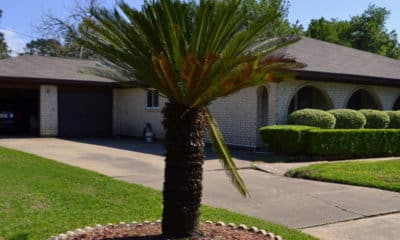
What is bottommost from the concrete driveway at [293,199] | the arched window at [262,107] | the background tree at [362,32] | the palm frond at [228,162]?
the concrete driveway at [293,199]

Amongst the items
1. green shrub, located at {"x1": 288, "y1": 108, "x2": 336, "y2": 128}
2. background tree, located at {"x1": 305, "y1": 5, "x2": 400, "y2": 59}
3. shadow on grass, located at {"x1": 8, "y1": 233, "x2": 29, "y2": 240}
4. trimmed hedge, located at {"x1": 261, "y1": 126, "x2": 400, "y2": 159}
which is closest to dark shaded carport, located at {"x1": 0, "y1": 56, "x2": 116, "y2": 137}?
green shrub, located at {"x1": 288, "y1": 108, "x2": 336, "y2": 128}

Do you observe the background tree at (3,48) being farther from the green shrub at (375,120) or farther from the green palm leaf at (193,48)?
the green palm leaf at (193,48)

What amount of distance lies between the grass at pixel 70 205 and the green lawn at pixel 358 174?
14.0 ft

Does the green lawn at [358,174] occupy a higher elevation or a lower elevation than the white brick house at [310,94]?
lower

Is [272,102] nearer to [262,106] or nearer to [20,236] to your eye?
[262,106]

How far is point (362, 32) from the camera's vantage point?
4916cm

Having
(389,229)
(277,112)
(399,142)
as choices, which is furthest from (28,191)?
(399,142)

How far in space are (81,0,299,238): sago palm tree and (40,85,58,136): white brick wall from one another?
64.7ft

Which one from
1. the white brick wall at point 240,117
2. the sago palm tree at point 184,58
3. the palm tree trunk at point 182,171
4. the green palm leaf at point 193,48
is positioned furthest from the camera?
the white brick wall at point 240,117

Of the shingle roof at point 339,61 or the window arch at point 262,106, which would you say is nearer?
the window arch at point 262,106

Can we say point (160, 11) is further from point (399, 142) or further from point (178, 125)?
point (399, 142)

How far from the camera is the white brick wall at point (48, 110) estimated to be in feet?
79.0

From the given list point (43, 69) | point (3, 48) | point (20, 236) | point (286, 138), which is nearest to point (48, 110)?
point (43, 69)

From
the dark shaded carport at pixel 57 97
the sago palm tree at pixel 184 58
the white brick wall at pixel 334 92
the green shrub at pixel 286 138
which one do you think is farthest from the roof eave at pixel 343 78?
the sago palm tree at pixel 184 58
